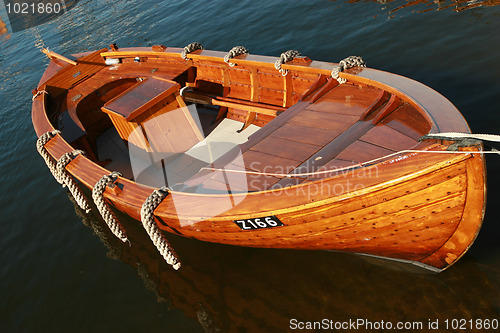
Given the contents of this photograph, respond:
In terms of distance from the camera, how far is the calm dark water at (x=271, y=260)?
18.2 ft

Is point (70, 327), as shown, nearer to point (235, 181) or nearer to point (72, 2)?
point (235, 181)

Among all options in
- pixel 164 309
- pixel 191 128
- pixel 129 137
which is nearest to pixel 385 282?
pixel 164 309

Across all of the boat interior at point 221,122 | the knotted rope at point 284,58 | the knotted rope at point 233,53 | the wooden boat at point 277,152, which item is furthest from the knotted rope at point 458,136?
the knotted rope at point 233,53

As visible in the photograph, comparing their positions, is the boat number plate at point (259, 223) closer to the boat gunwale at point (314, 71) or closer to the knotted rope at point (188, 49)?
the boat gunwale at point (314, 71)

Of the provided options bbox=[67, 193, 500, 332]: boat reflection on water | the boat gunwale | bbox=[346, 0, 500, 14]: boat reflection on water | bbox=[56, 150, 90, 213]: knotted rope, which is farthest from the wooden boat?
bbox=[346, 0, 500, 14]: boat reflection on water

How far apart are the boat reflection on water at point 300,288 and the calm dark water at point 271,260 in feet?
0.06

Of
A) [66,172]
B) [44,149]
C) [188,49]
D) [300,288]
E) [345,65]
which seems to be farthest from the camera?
[188,49]

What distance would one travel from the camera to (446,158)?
3.79m

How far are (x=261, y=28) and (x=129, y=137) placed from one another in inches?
342

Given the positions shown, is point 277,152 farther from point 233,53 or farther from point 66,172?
point 66,172

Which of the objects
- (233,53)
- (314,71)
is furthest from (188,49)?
(314,71)

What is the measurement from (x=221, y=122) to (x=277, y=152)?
3.35m

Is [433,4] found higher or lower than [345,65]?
higher

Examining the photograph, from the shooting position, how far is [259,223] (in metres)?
5.01
